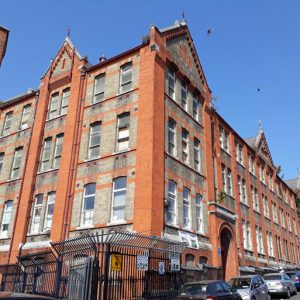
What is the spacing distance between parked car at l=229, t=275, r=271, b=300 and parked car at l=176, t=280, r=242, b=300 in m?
2.11

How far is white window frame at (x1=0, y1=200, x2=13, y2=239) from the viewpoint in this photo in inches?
921

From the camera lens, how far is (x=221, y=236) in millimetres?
24531

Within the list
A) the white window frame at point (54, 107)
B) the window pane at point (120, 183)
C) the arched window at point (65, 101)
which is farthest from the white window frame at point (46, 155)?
the window pane at point (120, 183)

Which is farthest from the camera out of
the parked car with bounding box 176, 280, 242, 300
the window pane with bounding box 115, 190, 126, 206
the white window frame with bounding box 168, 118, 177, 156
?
the white window frame with bounding box 168, 118, 177, 156

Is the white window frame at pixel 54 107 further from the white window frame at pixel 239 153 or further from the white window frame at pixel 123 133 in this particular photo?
the white window frame at pixel 239 153

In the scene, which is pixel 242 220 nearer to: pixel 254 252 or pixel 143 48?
pixel 254 252

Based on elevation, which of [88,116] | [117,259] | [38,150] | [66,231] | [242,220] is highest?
[88,116]

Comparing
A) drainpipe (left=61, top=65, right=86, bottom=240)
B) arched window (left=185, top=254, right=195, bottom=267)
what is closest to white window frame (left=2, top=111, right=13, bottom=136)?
drainpipe (left=61, top=65, right=86, bottom=240)

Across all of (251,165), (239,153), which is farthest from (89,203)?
(251,165)

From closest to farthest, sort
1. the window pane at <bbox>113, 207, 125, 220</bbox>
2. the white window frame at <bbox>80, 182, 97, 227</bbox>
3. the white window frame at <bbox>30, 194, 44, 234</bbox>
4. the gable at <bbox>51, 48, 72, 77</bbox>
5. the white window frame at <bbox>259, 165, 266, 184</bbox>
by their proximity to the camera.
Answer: the window pane at <bbox>113, 207, 125, 220</bbox> < the white window frame at <bbox>80, 182, 97, 227</bbox> < the white window frame at <bbox>30, 194, 44, 234</bbox> < the gable at <bbox>51, 48, 72, 77</bbox> < the white window frame at <bbox>259, 165, 266, 184</bbox>

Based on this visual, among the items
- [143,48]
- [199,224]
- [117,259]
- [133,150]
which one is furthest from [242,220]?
[117,259]

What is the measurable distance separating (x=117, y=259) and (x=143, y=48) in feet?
45.1

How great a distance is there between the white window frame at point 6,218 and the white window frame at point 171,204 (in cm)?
1175

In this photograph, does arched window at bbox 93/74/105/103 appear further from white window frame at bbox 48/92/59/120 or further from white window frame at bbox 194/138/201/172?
white window frame at bbox 194/138/201/172
